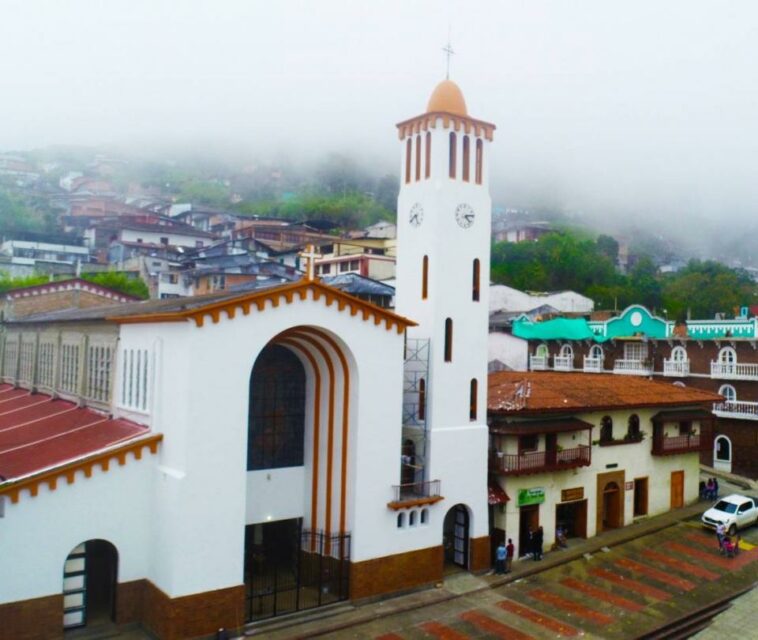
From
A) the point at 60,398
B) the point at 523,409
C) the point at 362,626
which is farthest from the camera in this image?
the point at 60,398

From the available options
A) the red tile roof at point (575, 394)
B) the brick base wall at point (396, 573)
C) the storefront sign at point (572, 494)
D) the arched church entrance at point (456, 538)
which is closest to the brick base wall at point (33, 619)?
the brick base wall at point (396, 573)

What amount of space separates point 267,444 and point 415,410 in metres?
4.81

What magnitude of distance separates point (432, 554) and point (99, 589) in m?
9.20

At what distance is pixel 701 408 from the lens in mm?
28156

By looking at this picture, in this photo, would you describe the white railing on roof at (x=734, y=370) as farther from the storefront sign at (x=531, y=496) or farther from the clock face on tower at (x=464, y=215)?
the clock face on tower at (x=464, y=215)

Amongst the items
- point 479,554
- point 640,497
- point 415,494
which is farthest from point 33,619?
point 640,497

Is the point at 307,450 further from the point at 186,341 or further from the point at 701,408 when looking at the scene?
the point at 701,408

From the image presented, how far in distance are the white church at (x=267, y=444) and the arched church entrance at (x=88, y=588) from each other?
5cm

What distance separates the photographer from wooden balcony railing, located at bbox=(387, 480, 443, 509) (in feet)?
Answer: 61.7

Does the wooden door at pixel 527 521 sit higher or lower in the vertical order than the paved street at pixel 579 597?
higher

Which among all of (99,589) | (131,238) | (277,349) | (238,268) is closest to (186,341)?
(277,349)

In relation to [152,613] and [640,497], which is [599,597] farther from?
[152,613]

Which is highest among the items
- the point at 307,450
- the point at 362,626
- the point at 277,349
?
the point at 277,349

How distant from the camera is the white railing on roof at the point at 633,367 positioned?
36.9 m
